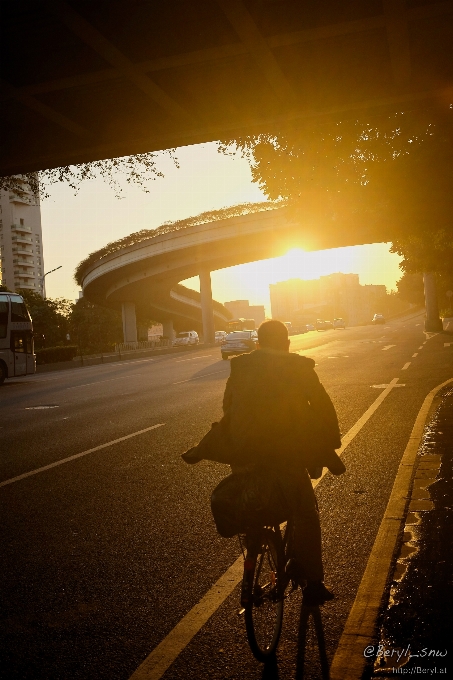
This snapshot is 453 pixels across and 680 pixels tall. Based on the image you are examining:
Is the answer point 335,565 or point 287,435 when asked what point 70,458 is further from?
point 287,435

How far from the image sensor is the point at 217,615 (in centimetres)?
413

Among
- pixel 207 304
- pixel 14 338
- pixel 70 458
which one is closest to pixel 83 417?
pixel 70 458

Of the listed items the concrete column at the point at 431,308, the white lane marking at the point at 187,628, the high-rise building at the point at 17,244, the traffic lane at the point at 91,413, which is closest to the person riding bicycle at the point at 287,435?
the white lane marking at the point at 187,628

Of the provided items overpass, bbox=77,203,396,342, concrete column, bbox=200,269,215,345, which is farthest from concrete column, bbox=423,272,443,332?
concrete column, bbox=200,269,215,345

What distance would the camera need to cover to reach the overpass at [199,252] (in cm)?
5525

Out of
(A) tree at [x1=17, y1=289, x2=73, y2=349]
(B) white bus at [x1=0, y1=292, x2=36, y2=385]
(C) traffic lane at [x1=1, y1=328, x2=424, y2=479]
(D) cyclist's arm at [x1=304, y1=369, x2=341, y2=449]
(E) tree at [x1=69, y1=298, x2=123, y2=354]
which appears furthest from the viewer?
(E) tree at [x1=69, y1=298, x2=123, y2=354]

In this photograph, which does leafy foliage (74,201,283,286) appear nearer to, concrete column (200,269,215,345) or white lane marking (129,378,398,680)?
concrete column (200,269,215,345)

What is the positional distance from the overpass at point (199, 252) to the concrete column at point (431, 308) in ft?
26.9

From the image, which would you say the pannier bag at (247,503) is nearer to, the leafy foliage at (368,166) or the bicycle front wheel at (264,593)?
the bicycle front wheel at (264,593)

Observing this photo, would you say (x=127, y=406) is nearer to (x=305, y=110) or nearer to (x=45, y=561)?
(x=305, y=110)

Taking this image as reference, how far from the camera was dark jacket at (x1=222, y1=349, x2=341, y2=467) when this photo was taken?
12.4 ft

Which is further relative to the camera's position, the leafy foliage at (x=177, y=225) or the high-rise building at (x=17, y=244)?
the high-rise building at (x=17, y=244)

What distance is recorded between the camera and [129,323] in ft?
249

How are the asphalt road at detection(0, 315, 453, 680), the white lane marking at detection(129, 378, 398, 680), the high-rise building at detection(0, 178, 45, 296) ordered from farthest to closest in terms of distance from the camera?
1. the high-rise building at detection(0, 178, 45, 296)
2. the asphalt road at detection(0, 315, 453, 680)
3. the white lane marking at detection(129, 378, 398, 680)
